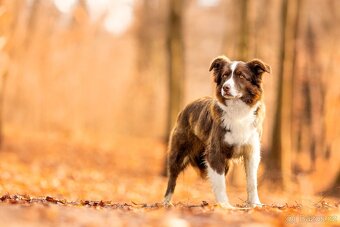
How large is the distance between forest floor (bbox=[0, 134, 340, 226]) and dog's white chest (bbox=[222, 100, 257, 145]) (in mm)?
933

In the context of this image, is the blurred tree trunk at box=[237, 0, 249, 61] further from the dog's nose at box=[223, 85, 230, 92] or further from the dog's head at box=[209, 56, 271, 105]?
the dog's nose at box=[223, 85, 230, 92]

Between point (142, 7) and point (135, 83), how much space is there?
4569 millimetres

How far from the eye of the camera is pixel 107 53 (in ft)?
165

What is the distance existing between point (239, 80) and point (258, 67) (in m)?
0.39

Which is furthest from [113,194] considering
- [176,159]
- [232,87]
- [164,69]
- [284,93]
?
[164,69]

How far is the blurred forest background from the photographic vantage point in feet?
54.8

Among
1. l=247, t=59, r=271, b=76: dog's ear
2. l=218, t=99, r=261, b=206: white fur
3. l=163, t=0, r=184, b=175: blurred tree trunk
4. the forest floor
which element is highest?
l=163, t=0, r=184, b=175: blurred tree trunk

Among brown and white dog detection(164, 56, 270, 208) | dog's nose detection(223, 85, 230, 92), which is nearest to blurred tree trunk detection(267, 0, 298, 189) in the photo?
brown and white dog detection(164, 56, 270, 208)

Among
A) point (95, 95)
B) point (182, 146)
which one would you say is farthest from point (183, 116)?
point (95, 95)

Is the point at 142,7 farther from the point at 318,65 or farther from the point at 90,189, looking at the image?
the point at 90,189

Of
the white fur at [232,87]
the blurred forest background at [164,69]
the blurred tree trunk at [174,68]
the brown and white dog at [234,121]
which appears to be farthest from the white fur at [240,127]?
the blurred tree trunk at [174,68]

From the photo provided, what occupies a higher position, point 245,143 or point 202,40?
point 202,40

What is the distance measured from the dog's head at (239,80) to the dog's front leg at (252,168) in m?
0.60

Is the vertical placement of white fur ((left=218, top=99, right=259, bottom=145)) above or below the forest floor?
above
